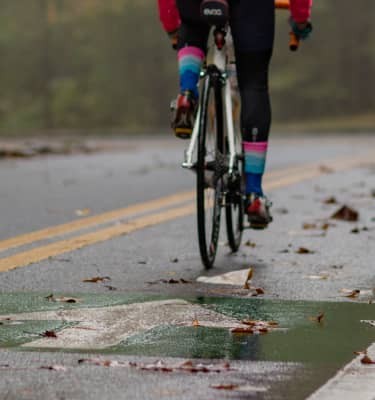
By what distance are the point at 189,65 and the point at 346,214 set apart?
3090 millimetres

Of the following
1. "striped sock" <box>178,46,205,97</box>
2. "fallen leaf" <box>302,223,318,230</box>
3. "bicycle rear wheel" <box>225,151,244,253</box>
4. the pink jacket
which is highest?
the pink jacket

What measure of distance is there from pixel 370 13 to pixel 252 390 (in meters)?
64.0

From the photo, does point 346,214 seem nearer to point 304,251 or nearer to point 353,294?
point 304,251

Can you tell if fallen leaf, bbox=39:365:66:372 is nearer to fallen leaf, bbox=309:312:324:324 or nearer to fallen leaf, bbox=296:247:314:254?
fallen leaf, bbox=309:312:324:324

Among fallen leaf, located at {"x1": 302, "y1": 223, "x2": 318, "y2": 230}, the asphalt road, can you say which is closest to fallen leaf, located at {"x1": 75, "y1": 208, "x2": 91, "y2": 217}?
the asphalt road

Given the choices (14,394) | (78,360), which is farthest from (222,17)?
(14,394)

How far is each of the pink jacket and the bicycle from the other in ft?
0.23

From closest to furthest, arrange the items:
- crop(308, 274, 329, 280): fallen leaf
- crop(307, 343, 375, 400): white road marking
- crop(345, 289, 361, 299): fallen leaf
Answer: crop(307, 343, 375, 400): white road marking → crop(345, 289, 361, 299): fallen leaf → crop(308, 274, 329, 280): fallen leaf

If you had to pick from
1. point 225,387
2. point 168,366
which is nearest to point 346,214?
point 168,366

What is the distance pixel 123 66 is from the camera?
7162 centimetres

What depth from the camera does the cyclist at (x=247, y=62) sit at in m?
7.02

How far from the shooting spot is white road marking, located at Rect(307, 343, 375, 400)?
4.20m

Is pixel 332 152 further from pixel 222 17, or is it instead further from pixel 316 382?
pixel 316 382

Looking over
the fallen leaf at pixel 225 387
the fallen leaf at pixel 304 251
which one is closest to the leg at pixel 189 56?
the fallen leaf at pixel 304 251
